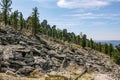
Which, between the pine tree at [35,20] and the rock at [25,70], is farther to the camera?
the pine tree at [35,20]

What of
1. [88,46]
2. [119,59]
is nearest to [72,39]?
[88,46]

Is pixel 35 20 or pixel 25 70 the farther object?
pixel 35 20

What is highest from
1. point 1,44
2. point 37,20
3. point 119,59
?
point 37,20

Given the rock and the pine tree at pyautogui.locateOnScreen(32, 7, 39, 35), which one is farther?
the pine tree at pyautogui.locateOnScreen(32, 7, 39, 35)

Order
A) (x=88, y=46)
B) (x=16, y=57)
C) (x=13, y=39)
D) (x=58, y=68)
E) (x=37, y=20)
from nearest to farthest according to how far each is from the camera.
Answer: (x=16, y=57) → (x=58, y=68) → (x=13, y=39) → (x=37, y=20) → (x=88, y=46)

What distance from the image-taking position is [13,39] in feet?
244

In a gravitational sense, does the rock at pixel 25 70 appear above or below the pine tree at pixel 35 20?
below

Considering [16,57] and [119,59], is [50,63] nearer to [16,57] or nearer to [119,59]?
[16,57]

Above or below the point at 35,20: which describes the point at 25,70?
below

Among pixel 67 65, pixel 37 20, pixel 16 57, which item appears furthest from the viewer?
pixel 37 20

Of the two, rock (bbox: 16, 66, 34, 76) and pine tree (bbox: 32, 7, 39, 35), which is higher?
pine tree (bbox: 32, 7, 39, 35)

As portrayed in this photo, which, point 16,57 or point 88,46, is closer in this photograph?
point 16,57

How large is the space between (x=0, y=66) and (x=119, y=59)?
84422 mm

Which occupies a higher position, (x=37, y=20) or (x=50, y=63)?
(x=37, y=20)
